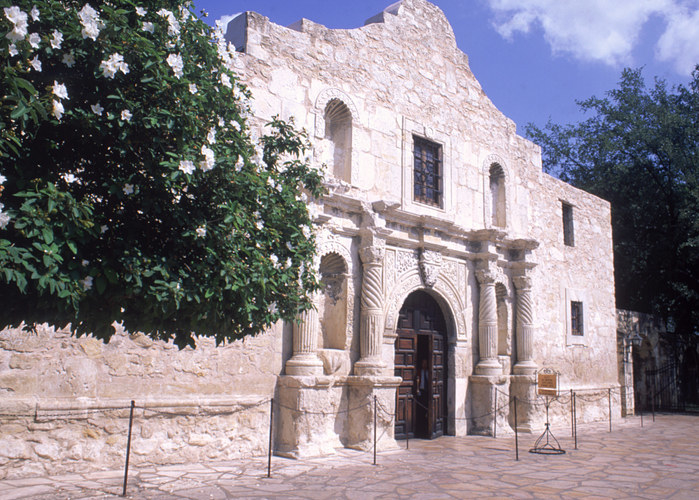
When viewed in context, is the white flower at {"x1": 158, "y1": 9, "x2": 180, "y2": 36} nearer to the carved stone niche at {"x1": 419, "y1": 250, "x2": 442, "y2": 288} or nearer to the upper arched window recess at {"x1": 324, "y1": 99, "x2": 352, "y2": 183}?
the upper arched window recess at {"x1": 324, "y1": 99, "x2": 352, "y2": 183}

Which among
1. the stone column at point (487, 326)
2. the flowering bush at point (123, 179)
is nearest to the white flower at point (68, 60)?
the flowering bush at point (123, 179)

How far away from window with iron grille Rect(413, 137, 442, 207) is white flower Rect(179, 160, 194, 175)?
297 inches

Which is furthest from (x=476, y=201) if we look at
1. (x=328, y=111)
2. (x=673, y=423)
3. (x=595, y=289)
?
(x=673, y=423)

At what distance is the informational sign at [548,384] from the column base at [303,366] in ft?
12.7

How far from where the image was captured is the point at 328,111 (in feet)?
33.4

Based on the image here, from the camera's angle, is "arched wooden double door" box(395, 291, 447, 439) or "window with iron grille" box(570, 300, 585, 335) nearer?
"arched wooden double door" box(395, 291, 447, 439)

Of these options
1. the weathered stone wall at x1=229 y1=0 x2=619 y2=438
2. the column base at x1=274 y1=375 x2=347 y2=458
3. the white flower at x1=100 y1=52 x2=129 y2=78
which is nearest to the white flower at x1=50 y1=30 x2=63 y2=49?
the white flower at x1=100 y1=52 x2=129 y2=78

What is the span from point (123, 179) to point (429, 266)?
301 inches

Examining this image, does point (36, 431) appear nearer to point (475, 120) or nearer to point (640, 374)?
point (475, 120)

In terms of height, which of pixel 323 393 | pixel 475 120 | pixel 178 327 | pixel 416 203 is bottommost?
pixel 323 393

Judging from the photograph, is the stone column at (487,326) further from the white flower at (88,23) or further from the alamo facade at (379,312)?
the white flower at (88,23)

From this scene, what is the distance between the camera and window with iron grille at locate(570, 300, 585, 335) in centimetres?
1452

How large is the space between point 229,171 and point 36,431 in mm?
3938

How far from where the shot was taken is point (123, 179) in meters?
3.92
